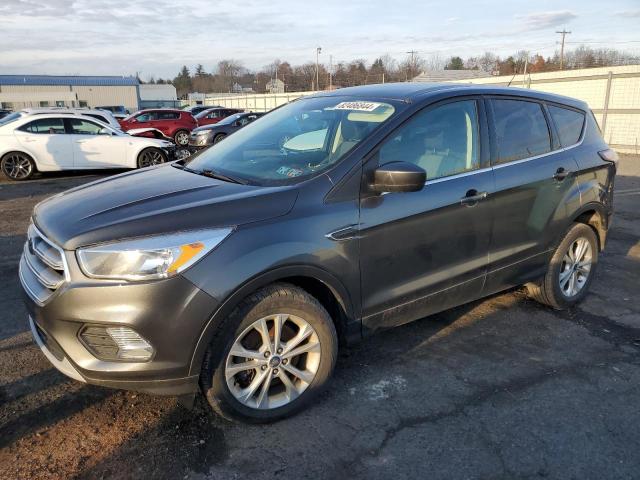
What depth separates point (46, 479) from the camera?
2367 mm

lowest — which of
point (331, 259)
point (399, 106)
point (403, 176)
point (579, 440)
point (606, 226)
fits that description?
point (579, 440)

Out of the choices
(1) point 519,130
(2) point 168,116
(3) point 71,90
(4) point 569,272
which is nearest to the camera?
(1) point 519,130

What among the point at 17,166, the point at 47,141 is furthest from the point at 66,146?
the point at 17,166

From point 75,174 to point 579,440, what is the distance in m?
13.2

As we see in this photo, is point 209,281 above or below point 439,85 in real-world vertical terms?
below

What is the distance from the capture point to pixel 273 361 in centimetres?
274

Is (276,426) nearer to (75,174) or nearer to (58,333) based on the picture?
(58,333)

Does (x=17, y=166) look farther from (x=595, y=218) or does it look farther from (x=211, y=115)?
(x=211, y=115)

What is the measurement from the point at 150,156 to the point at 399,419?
37.3ft

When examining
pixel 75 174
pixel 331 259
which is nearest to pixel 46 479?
pixel 331 259

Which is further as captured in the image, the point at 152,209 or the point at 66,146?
the point at 66,146

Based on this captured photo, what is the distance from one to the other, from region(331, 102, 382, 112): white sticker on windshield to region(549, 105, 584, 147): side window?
1.74 meters

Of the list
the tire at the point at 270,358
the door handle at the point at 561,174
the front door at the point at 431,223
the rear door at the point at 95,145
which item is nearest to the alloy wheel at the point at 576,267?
the door handle at the point at 561,174

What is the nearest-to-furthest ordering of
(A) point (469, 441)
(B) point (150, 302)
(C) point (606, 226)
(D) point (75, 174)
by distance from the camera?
(B) point (150, 302)
(A) point (469, 441)
(C) point (606, 226)
(D) point (75, 174)
